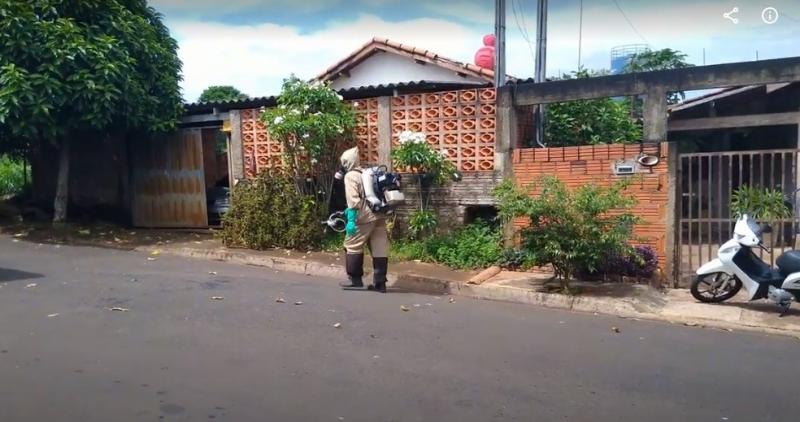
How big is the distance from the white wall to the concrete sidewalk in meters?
6.72

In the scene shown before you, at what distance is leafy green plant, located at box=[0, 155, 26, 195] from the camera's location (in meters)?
19.1

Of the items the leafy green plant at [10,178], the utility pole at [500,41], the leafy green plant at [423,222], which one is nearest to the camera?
the utility pole at [500,41]

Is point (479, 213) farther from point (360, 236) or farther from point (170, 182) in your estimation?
point (170, 182)

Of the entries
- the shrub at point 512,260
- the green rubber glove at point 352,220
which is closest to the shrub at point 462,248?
the shrub at point 512,260

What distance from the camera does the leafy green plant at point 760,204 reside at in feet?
24.0

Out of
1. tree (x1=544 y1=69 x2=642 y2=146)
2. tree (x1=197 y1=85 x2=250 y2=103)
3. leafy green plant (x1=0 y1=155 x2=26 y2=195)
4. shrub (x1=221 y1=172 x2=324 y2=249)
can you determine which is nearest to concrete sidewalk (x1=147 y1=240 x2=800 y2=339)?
shrub (x1=221 y1=172 x2=324 y2=249)

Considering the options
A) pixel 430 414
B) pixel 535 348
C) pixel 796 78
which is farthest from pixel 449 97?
pixel 430 414

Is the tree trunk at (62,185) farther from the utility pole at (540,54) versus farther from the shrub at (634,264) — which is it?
the shrub at (634,264)

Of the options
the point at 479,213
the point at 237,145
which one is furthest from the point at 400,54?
the point at 479,213

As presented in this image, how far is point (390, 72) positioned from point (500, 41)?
23.3 feet

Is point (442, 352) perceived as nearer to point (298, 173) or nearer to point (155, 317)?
point (155, 317)

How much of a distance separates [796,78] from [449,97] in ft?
14.1

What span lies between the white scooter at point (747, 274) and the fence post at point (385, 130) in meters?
4.81

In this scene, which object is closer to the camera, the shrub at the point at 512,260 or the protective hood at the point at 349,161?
the protective hood at the point at 349,161
